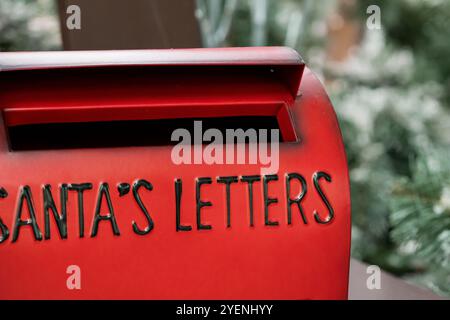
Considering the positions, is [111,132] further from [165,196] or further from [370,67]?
[370,67]

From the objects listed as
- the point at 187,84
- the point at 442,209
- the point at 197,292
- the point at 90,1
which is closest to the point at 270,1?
the point at 90,1

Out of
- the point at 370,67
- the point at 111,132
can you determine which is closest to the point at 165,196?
the point at 111,132

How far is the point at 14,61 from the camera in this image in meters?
0.70

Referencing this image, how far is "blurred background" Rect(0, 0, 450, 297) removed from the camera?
1093 mm

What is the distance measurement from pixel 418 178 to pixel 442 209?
0.08 metres

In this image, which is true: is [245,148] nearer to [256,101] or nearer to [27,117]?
[256,101]

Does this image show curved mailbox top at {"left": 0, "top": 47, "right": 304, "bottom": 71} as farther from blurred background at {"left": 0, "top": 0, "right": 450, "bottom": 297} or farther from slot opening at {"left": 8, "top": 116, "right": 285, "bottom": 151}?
blurred background at {"left": 0, "top": 0, "right": 450, "bottom": 297}

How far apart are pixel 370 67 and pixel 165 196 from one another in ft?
4.38

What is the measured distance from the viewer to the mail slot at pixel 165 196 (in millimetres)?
694

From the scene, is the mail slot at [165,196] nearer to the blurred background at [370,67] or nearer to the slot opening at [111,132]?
the slot opening at [111,132]

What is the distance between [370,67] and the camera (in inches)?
74.6

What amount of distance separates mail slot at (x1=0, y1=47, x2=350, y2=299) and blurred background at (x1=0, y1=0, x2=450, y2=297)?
0.37 m

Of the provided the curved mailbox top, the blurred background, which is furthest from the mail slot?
the blurred background

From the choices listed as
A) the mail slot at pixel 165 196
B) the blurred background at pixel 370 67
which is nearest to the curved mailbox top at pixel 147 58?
the mail slot at pixel 165 196
